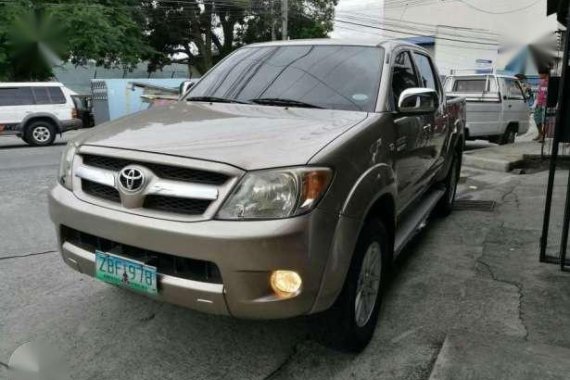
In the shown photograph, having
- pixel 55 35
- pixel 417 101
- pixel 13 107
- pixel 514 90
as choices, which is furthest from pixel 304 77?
pixel 55 35

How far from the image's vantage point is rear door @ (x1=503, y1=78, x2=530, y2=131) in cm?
1288

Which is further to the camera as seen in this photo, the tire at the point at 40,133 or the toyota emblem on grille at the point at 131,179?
the tire at the point at 40,133

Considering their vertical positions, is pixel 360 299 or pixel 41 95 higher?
pixel 41 95

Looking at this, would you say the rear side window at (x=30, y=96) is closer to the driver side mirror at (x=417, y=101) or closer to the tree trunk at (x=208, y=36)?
the driver side mirror at (x=417, y=101)

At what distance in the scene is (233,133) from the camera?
2.76 metres

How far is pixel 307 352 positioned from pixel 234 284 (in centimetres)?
86

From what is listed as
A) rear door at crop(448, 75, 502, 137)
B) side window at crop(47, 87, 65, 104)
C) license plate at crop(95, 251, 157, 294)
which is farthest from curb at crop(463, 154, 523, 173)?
side window at crop(47, 87, 65, 104)

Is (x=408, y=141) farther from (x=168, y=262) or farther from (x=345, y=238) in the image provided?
(x=168, y=262)

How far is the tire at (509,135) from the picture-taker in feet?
43.5

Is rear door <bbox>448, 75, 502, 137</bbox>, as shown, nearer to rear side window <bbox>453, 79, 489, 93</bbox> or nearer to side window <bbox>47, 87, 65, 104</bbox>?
rear side window <bbox>453, 79, 489, 93</bbox>

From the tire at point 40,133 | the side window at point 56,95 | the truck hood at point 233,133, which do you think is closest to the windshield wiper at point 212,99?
the truck hood at point 233,133

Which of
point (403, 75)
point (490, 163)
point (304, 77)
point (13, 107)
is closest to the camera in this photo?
point (304, 77)

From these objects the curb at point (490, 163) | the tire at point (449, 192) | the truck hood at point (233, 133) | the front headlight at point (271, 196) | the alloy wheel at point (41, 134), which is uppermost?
the truck hood at point (233, 133)

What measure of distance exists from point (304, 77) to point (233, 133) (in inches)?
42.3
